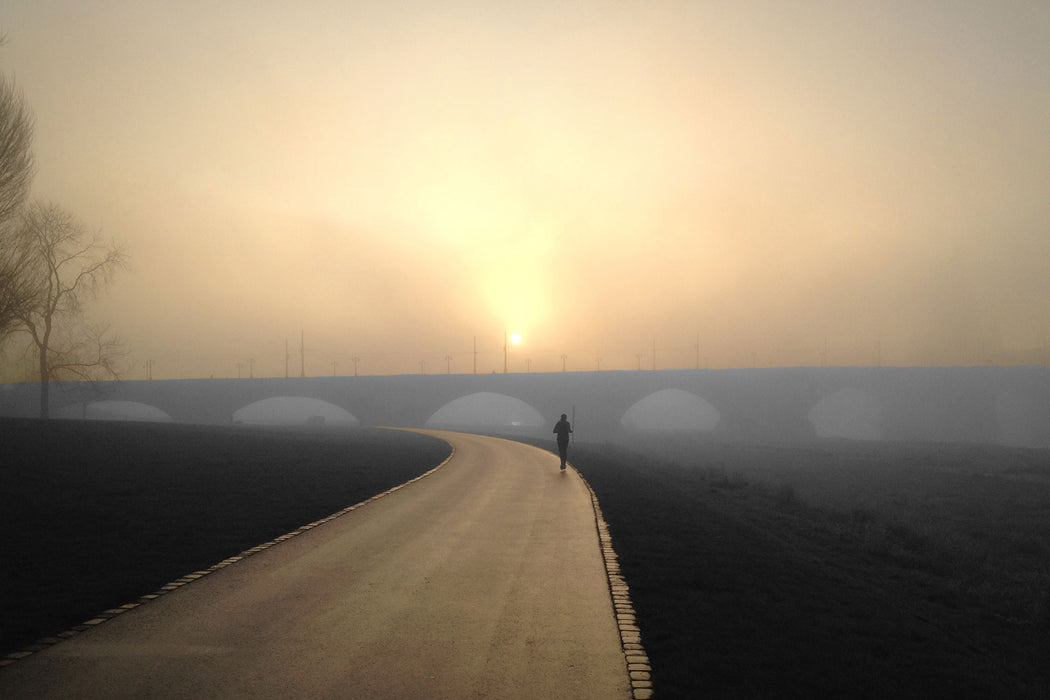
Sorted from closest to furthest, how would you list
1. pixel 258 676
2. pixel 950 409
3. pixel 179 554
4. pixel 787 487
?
pixel 258 676, pixel 179 554, pixel 787 487, pixel 950 409

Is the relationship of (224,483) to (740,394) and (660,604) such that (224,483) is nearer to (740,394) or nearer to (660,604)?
(660,604)

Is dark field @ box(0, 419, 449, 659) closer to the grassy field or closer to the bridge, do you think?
the grassy field

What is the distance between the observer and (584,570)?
9828mm

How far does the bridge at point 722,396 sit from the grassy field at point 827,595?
7136cm

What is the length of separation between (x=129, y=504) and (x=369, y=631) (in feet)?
36.5

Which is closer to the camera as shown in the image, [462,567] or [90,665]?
[90,665]

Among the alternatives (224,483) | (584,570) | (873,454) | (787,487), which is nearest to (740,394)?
(873,454)

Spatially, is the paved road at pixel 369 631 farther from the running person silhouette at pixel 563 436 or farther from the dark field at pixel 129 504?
the running person silhouette at pixel 563 436

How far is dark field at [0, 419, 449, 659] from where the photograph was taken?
28.1 feet

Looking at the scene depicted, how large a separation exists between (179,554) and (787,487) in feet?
64.9

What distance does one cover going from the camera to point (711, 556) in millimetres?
11070

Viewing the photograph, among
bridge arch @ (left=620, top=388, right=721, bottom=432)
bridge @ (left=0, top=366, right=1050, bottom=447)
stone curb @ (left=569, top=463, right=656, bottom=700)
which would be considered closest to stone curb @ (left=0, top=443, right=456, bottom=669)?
stone curb @ (left=569, top=463, right=656, bottom=700)

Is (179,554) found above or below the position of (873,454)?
above

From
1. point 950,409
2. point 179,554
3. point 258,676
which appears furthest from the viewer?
point 950,409
